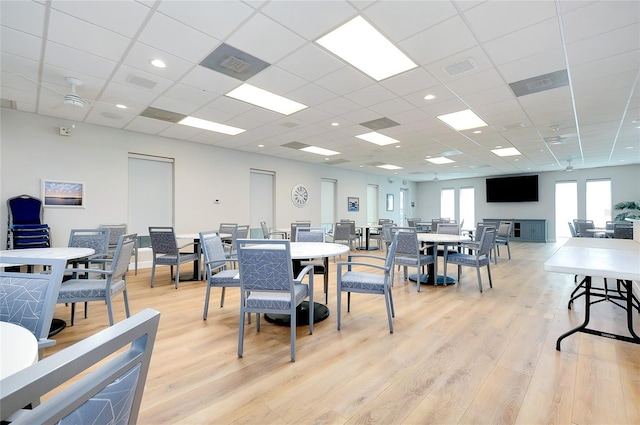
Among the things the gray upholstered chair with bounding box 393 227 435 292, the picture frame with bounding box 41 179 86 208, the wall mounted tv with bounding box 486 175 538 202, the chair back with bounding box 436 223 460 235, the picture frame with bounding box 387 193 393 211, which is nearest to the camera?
the gray upholstered chair with bounding box 393 227 435 292

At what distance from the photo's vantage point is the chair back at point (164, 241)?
442 cm

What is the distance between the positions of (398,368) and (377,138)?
5.12 metres

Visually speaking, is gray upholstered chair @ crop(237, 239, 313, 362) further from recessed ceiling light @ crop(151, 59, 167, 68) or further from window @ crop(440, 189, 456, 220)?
window @ crop(440, 189, 456, 220)

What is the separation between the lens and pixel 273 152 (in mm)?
7777

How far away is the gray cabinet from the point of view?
1105 cm

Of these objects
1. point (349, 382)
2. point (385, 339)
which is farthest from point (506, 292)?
point (349, 382)

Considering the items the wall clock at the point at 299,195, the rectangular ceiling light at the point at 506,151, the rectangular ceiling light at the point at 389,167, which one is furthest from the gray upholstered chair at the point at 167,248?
the rectangular ceiling light at the point at 506,151

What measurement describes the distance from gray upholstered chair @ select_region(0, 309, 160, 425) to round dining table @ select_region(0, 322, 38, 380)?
1.01ft

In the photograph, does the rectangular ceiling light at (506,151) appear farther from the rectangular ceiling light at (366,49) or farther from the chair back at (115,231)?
the chair back at (115,231)

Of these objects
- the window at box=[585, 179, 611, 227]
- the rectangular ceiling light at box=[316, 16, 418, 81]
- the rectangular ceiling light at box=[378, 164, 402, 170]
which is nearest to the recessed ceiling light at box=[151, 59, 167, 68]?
the rectangular ceiling light at box=[316, 16, 418, 81]

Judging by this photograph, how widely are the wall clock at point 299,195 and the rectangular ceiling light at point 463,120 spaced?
187 inches

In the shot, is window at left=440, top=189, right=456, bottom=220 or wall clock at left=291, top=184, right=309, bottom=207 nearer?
wall clock at left=291, top=184, right=309, bottom=207

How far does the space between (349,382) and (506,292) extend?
10.7 feet

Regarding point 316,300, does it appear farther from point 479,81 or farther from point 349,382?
point 479,81
